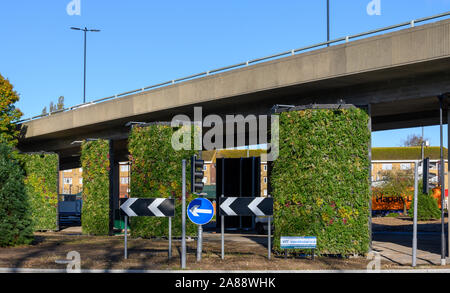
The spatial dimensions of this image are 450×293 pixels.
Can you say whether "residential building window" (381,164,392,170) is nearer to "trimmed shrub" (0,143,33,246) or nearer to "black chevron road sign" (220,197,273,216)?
"trimmed shrub" (0,143,33,246)

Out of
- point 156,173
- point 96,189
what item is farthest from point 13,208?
point 96,189

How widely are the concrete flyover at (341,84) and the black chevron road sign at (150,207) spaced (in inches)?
309

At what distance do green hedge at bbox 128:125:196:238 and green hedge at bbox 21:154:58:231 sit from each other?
12.6 metres

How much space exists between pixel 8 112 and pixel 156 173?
22.6m

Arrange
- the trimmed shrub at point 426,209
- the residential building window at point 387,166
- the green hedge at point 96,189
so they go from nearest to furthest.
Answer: the green hedge at point 96,189 → the trimmed shrub at point 426,209 → the residential building window at point 387,166

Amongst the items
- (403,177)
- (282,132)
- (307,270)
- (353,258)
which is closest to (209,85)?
(282,132)

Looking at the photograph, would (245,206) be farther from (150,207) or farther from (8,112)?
(8,112)

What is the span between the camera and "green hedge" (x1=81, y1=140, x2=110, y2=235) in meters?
32.1

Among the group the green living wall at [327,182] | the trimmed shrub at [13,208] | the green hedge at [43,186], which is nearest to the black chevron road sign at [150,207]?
the green living wall at [327,182]

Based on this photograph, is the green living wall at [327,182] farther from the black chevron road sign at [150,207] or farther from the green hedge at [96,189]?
the green hedge at [96,189]

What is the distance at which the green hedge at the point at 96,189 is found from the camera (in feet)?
105

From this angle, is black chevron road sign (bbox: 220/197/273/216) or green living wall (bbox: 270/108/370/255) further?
green living wall (bbox: 270/108/370/255)

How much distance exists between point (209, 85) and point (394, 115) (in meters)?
8.62

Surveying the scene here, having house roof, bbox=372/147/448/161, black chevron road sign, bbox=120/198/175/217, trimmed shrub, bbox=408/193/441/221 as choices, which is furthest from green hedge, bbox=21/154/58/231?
house roof, bbox=372/147/448/161
